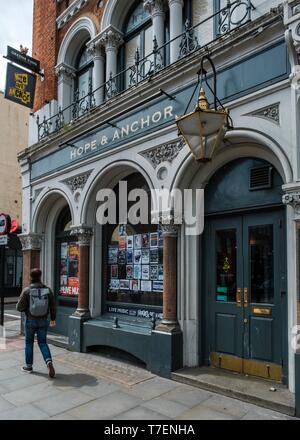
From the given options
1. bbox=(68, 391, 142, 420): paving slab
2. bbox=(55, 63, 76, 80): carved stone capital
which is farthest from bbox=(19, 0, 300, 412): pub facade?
bbox=(68, 391, 142, 420): paving slab

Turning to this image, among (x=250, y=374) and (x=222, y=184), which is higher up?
(x=222, y=184)

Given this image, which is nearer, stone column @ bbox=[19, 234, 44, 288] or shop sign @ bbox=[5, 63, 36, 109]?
shop sign @ bbox=[5, 63, 36, 109]

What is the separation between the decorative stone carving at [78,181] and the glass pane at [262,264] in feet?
13.7

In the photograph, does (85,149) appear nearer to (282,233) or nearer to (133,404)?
(282,233)

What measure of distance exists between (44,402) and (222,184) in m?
4.12

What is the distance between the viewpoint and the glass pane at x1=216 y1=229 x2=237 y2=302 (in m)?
6.06

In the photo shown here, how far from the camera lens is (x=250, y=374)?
564 cm

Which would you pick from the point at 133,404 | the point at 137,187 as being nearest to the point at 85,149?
the point at 137,187

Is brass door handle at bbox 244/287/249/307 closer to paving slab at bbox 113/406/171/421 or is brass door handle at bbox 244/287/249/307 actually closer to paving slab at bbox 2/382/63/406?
paving slab at bbox 113/406/171/421

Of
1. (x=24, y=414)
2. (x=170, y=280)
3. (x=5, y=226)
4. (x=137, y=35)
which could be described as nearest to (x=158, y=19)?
(x=137, y=35)

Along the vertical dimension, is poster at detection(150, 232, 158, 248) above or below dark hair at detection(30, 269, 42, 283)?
above

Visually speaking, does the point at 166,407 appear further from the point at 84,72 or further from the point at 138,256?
the point at 84,72

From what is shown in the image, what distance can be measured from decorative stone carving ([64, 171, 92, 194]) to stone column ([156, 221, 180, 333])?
2836mm

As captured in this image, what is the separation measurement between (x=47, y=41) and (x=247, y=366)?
9863 millimetres
